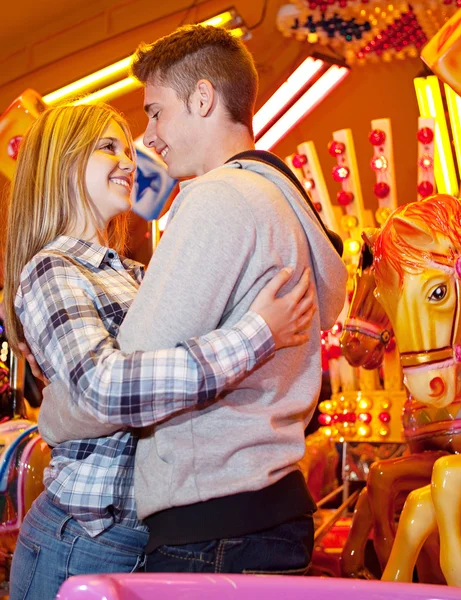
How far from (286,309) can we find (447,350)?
0.93 m

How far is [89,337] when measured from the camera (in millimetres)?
1096

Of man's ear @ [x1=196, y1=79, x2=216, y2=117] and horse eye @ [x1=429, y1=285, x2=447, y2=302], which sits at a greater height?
man's ear @ [x1=196, y1=79, x2=216, y2=117]

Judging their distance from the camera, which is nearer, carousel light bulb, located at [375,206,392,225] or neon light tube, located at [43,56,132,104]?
carousel light bulb, located at [375,206,392,225]

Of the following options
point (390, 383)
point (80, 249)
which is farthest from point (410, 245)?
point (390, 383)

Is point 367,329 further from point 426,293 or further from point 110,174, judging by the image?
point 110,174

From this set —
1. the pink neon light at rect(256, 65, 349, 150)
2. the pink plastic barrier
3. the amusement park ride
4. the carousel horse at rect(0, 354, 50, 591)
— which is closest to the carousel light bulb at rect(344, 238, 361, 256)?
the amusement park ride

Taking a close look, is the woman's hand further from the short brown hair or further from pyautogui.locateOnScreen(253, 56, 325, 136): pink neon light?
pyautogui.locateOnScreen(253, 56, 325, 136): pink neon light

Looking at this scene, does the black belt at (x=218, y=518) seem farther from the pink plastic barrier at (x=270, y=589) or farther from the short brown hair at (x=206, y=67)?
the short brown hair at (x=206, y=67)

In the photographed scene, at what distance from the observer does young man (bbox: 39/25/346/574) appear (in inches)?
40.2

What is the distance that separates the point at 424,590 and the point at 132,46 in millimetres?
4517

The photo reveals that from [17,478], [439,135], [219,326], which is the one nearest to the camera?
[219,326]

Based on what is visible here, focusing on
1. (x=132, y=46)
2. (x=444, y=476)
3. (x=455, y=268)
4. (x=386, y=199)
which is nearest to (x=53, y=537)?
(x=444, y=476)

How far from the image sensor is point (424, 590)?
85 cm

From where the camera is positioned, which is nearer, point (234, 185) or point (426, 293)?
point (234, 185)
